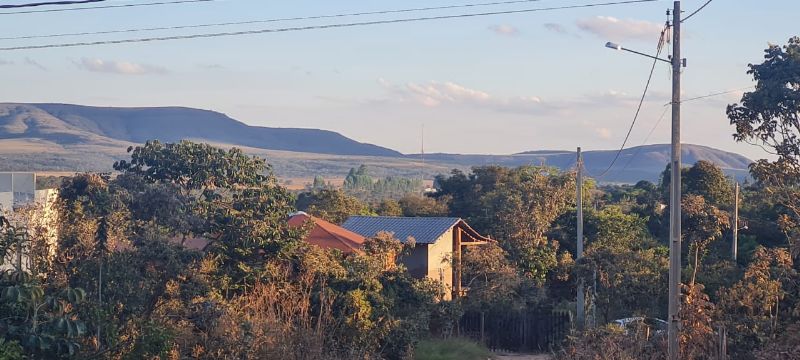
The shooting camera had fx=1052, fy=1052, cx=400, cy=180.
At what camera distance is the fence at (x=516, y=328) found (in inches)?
1192

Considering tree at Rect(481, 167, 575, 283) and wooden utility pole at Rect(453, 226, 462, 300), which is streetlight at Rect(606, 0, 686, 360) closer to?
wooden utility pole at Rect(453, 226, 462, 300)

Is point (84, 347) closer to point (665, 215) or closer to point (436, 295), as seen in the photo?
point (436, 295)

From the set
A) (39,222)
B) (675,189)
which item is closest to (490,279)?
(675,189)

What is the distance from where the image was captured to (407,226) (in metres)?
36.6

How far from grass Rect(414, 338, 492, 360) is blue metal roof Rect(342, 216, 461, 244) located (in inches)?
291

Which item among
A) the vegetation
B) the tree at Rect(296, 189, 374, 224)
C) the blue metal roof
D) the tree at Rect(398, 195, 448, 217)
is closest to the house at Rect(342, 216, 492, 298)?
the blue metal roof

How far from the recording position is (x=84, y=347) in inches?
719

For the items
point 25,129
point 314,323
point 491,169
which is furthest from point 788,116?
point 25,129

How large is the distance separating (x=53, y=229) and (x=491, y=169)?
3591 cm

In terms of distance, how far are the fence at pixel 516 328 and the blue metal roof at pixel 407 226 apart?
430 cm

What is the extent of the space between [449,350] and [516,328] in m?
5.01

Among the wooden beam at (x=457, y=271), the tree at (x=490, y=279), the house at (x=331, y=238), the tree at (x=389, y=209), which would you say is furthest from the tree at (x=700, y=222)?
the tree at (x=389, y=209)

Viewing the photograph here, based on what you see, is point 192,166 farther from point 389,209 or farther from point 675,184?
point 389,209

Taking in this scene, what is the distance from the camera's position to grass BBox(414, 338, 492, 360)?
25.2 metres
